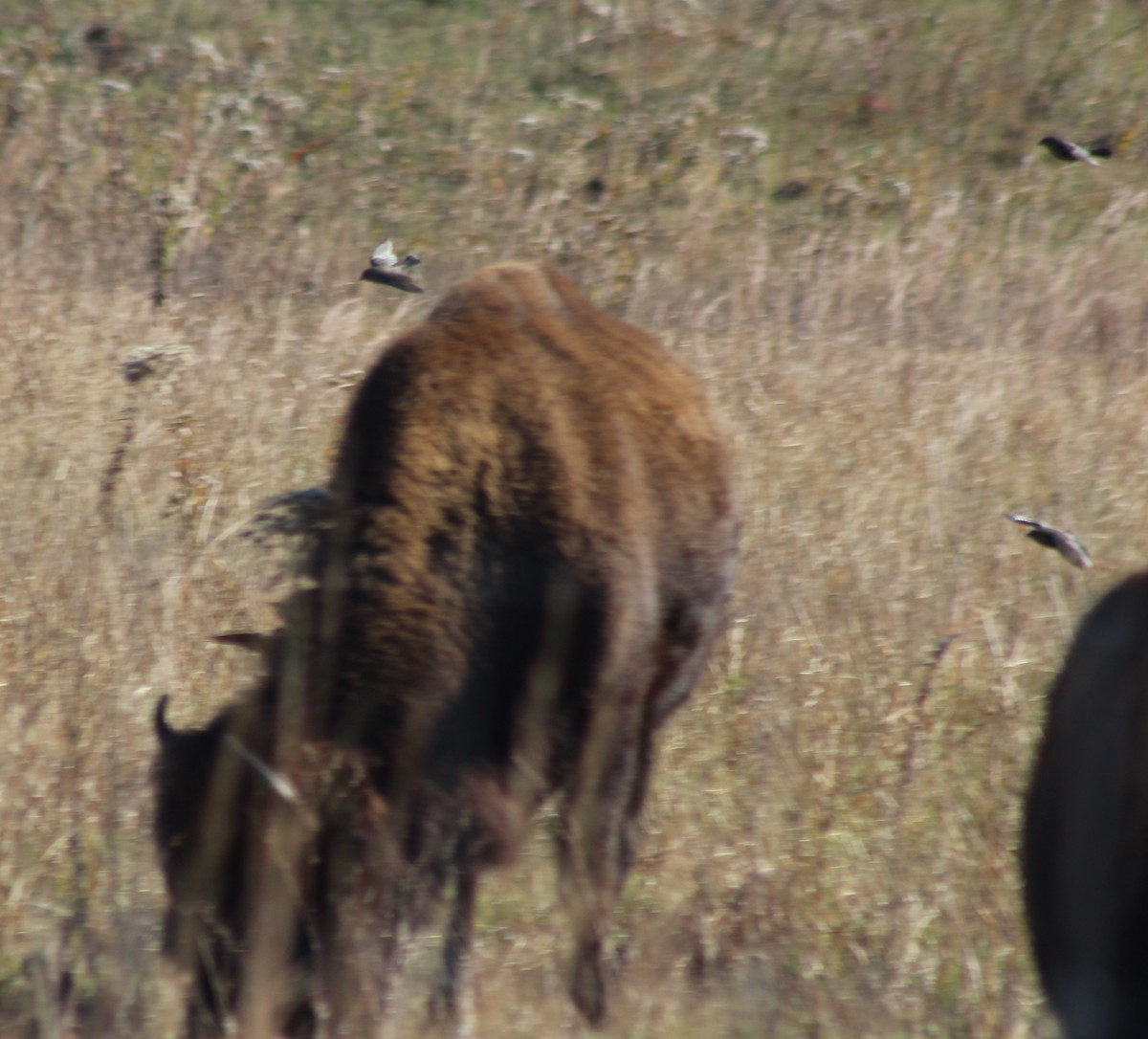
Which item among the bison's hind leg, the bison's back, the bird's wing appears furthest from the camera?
the bird's wing

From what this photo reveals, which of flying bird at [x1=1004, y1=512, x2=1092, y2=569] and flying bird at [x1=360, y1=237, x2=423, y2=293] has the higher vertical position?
flying bird at [x1=360, y1=237, x2=423, y2=293]

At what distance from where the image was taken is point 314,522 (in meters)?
3.78

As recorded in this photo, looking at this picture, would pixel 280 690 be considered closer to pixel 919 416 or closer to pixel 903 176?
pixel 919 416

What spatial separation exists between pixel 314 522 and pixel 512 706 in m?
0.68

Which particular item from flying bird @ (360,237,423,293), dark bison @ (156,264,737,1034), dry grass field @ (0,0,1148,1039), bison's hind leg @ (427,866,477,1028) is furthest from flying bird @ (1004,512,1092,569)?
bison's hind leg @ (427,866,477,1028)

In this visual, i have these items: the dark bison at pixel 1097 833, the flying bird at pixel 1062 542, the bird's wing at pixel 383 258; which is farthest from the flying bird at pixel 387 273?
the dark bison at pixel 1097 833

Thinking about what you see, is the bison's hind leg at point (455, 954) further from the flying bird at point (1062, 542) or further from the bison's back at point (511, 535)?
the flying bird at point (1062, 542)

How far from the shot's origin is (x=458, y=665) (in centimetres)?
342

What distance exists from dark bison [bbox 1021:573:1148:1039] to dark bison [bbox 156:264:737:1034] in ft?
3.72

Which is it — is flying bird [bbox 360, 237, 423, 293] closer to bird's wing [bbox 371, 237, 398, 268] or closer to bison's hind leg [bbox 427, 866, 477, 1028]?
bird's wing [bbox 371, 237, 398, 268]

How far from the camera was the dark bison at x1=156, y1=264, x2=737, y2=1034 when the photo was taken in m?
2.93

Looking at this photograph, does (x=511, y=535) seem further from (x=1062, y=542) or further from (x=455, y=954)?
(x=1062, y=542)

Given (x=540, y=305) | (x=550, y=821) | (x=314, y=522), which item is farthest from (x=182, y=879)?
(x=540, y=305)

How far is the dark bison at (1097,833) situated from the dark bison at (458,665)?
114cm
